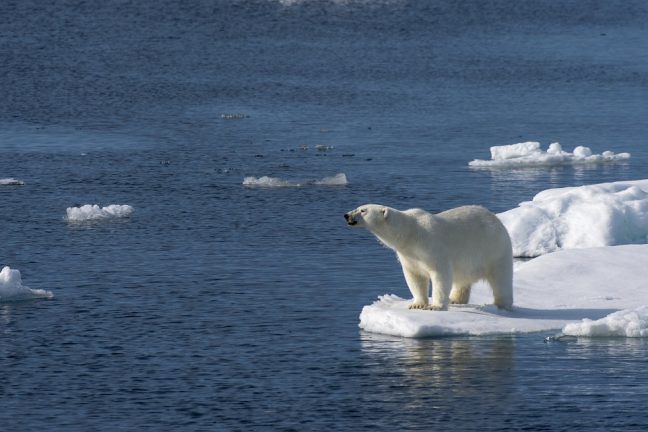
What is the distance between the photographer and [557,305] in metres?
18.6

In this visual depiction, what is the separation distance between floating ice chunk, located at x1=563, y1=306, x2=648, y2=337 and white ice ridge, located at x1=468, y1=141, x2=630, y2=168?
672 inches

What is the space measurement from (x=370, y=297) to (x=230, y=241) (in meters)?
5.53

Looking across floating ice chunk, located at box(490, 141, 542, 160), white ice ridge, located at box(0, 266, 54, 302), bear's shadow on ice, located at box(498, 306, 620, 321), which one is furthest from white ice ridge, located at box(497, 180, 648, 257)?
floating ice chunk, located at box(490, 141, 542, 160)

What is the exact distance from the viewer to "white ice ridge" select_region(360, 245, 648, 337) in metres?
17.2

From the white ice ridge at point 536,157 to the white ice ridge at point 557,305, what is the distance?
13048mm

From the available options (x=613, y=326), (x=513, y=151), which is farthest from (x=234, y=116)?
(x=613, y=326)

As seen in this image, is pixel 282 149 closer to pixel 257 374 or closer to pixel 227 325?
pixel 227 325

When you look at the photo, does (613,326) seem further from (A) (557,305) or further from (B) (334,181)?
(B) (334,181)

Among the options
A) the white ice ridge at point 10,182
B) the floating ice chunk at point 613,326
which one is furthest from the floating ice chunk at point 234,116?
the floating ice chunk at point 613,326

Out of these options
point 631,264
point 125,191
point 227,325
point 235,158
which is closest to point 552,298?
point 631,264

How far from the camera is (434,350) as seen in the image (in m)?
16.8

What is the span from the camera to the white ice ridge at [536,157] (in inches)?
1352

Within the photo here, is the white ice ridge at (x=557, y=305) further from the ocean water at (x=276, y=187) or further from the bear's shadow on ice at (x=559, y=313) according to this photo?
the ocean water at (x=276, y=187)

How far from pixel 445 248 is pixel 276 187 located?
13.9 meters
